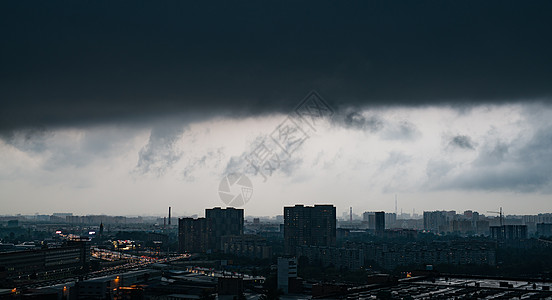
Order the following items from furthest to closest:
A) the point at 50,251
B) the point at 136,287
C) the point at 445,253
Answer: the point at 445,253 → the point at 50,251 → the point at 136,287

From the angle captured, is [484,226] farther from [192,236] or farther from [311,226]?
[192,236]

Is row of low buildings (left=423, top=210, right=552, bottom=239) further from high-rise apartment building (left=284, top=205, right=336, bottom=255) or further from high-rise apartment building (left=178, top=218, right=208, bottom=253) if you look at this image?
high-rise apartment building (left=178, top=218, right=208, bottom=253)

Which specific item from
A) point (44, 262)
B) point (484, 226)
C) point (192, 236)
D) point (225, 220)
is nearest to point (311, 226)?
point (192, 236)

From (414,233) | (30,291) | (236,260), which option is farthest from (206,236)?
(30,291)

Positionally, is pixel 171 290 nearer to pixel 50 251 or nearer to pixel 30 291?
pixel 30 291

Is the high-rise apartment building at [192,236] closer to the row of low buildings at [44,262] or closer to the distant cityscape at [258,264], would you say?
the distant cityscape at [258,264]

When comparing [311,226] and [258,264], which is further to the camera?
[311,226]

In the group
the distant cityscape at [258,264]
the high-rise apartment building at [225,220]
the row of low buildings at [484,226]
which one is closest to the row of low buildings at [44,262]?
the distant cityscape at [258,264]

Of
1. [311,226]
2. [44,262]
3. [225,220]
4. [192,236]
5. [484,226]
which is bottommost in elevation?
[484,226]
